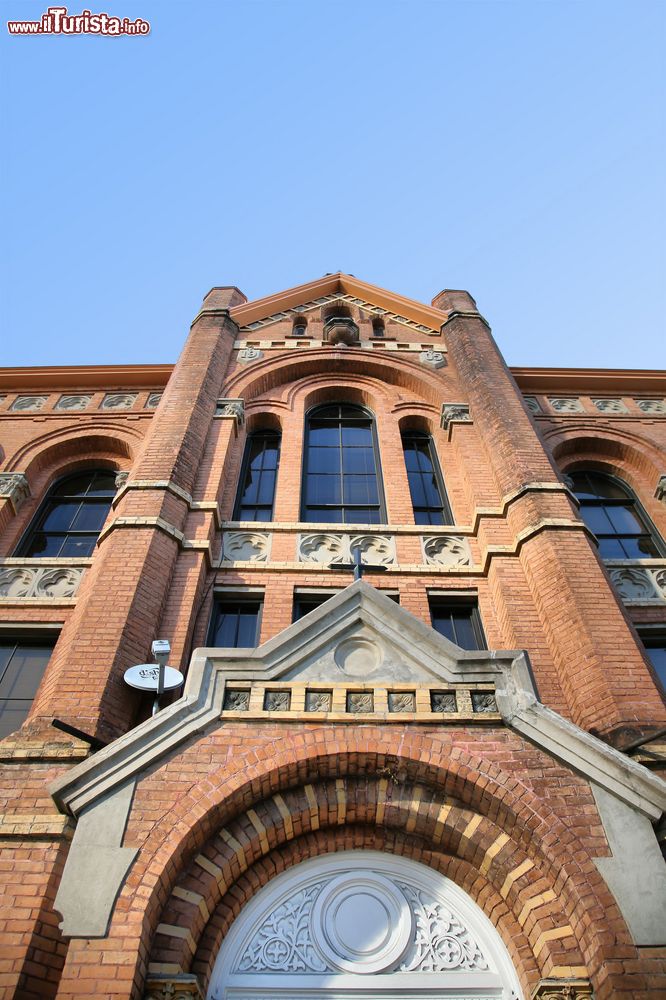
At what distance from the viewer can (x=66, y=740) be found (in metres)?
6.87

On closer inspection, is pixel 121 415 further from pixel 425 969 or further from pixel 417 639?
pixel 425 969

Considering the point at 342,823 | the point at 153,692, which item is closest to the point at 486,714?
the point at 342,823

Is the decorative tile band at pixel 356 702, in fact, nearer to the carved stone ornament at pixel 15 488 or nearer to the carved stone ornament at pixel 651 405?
the carved stone ornament at pixel 15 488

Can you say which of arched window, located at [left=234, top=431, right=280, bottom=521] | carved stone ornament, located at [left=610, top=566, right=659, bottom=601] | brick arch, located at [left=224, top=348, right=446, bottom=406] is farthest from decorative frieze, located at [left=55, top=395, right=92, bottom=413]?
carved stone ornament, located at [left=610, top=566, right=659, bottom=601]

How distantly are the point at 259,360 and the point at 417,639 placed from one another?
29.7 ft

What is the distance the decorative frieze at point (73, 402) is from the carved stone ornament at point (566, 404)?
9867mm

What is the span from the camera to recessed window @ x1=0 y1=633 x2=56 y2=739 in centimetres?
879

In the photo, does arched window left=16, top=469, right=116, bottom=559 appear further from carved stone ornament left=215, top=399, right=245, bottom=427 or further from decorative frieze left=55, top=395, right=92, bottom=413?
carved stone ornament left=215, top=399, right=245, bottom=427

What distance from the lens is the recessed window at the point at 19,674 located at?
28.8 feet

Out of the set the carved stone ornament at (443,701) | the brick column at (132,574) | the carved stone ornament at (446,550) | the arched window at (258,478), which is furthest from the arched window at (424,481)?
the carved stone ornament at (443,701)

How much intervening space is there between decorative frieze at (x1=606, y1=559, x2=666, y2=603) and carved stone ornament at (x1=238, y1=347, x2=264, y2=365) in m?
8.06

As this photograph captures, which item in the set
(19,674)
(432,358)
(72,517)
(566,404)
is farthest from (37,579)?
(566,404)

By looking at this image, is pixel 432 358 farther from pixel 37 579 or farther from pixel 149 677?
pixel 149 677

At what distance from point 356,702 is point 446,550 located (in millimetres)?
4263
